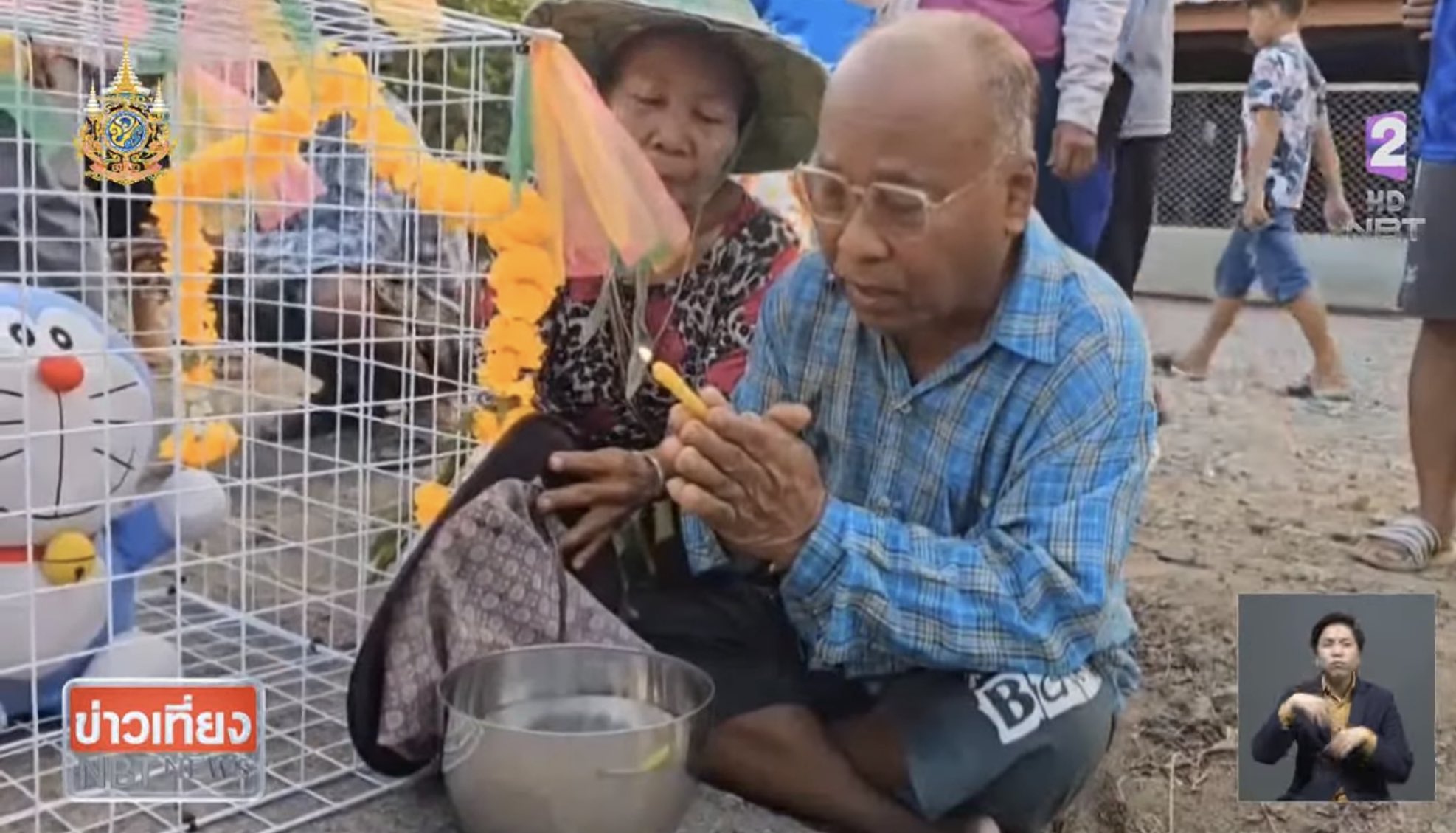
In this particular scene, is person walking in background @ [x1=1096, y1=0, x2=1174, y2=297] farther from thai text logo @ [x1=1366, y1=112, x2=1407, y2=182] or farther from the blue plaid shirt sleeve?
the blue plaid shirt sleeve

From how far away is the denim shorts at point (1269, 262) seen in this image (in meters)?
1.03

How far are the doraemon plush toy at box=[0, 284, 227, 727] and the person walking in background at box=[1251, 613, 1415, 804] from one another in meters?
0.76

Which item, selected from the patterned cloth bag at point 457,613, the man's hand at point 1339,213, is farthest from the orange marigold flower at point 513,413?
the man's hand at point 1339,213

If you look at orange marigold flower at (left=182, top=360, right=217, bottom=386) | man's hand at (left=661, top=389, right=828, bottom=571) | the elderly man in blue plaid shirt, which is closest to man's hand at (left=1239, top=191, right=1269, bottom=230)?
the elderly man in blue plaid shirt

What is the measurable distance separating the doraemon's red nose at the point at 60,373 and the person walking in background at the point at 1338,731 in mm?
821

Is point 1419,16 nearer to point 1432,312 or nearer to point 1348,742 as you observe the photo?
point 1432,312

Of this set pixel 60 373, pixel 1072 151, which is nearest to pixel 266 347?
pixel 60 373

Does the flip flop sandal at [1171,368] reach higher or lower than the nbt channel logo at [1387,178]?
lower

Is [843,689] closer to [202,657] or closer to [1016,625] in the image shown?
[1016,625]

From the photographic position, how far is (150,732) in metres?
0.79

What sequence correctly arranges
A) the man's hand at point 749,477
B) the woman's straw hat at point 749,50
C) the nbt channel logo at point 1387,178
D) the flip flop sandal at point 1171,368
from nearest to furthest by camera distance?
the man's hand at point 749,477
the nbt channel logo at point 1387,178
the woman's straw hat at point 749,50
the flip flop sandal at point 1171,368

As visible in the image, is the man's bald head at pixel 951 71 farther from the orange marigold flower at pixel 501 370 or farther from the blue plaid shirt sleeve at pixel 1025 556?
the orange marigold flower at pixel 501 370

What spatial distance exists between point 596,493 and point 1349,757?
0.54 m

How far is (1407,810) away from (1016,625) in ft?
1.20
